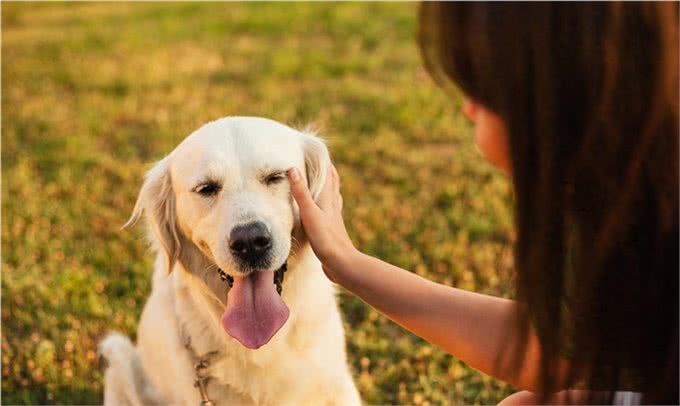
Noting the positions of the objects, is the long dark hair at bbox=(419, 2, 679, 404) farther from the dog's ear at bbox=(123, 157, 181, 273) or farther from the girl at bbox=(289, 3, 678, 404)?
the dog's ear at bbox=(123, 157, 181, 273)

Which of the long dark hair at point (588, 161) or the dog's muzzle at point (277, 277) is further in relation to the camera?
the dog's muzzle at point (277, 277)

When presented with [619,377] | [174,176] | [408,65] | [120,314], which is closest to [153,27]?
[408,65]

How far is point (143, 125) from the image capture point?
7922 millimetres

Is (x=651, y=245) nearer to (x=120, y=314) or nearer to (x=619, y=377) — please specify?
(x=619, y=377)

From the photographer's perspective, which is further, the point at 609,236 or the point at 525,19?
the point at 609,236

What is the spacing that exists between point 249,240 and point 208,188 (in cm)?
31

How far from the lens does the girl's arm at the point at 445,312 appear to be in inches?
101

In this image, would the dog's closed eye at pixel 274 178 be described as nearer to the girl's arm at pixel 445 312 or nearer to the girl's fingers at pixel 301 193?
the girl's fingers at pixel 301 193

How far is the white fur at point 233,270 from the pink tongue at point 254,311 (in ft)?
0.35

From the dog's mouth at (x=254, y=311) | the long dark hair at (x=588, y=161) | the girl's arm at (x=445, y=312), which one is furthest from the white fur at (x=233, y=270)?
the long dark hair at (x=588, y=161)

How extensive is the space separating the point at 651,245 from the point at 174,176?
1.87 meters

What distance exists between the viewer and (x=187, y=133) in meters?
7.48

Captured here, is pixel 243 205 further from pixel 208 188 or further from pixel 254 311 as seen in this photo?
pixel 254 311

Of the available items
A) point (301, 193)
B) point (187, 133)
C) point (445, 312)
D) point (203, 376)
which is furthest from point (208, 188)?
point (187, 133)
